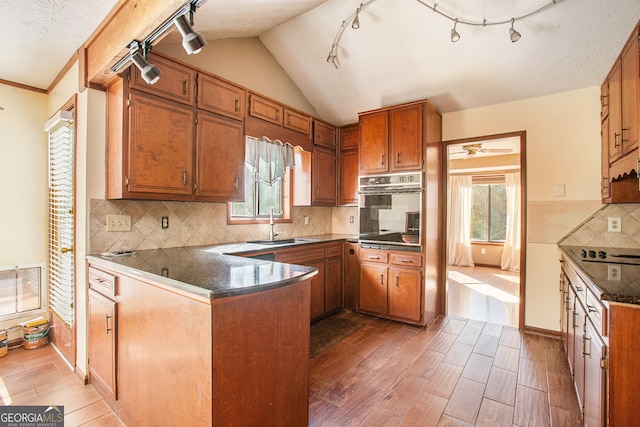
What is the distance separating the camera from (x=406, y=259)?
3.27 meters

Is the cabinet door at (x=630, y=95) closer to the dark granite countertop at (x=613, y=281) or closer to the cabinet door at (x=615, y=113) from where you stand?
the cabinet door at (x=615, y=113)

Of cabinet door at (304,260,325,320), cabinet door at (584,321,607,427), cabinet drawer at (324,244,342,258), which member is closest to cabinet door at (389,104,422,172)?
cabinet drawer at (324,244,342,258)

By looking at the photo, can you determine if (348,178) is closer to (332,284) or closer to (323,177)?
(323,177)

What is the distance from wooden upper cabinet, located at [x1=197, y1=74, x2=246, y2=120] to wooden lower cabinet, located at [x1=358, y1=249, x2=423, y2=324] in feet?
6.94

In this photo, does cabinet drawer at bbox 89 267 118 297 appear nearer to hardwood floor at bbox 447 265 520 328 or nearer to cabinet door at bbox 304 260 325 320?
cabinet door at bbox 304 260 325 320

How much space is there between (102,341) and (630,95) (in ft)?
12.6

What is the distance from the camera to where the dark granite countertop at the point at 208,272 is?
123 centimetres

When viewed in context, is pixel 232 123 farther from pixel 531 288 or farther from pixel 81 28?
pixel 531 288

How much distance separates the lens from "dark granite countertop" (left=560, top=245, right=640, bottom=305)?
1204mm

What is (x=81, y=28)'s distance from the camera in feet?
6.52

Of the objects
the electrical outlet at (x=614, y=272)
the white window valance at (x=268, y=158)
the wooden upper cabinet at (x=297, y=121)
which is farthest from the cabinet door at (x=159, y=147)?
the electrical outlet at (x=614, y=272)


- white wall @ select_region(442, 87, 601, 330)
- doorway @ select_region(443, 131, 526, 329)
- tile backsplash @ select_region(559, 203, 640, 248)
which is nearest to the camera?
tile backsplash @ select_region(559, 203, 640, 248)

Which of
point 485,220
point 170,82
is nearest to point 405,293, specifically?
point 170,82

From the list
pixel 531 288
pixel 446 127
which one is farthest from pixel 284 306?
pixel 446 127
